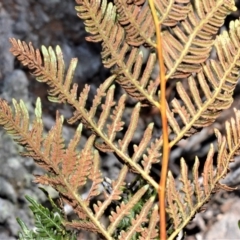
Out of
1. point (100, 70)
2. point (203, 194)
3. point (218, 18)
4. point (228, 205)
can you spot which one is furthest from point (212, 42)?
point (228, 205)

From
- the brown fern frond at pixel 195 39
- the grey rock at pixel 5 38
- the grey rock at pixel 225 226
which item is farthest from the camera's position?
the grey rock at pixel 225 226

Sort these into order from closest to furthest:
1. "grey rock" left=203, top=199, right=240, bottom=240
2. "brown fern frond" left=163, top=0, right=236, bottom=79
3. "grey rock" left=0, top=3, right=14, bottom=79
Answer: "brown fern frond" left=163, top=0, right=236, bottom=79, "grey rock" left=0, top=3, right=14, bottom=79, "grey rock" left=203, top=199, right=240, bottom=240

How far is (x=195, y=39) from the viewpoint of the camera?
0.40m

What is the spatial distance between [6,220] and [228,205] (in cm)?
50

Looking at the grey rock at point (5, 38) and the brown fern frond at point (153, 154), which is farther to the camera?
the grey rock at point (5, 38)

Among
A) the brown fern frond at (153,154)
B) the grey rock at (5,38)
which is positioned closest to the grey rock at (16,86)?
the grey rock at (5,38)

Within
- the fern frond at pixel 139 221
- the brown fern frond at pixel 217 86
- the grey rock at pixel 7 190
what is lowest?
the grey rock at pixel 7 190

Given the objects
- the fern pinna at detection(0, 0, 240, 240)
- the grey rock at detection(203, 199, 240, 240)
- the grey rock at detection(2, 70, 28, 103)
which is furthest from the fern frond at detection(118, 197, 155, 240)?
the grey rock at detection(203, 199, 240, 240)

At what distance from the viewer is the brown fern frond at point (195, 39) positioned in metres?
0.39

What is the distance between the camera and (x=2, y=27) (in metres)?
0.98

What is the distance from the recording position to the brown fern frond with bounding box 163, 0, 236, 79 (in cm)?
39

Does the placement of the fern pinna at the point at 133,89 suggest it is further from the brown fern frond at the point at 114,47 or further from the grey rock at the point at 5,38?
the grey rock at the point at 5,38

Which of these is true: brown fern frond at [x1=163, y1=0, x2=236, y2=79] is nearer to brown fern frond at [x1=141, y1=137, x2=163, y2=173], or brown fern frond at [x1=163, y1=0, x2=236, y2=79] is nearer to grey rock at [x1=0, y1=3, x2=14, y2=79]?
brown fern frond at [x1=141, y1=137, x2=163, y2=173]

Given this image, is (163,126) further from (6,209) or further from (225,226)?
(225,226)
